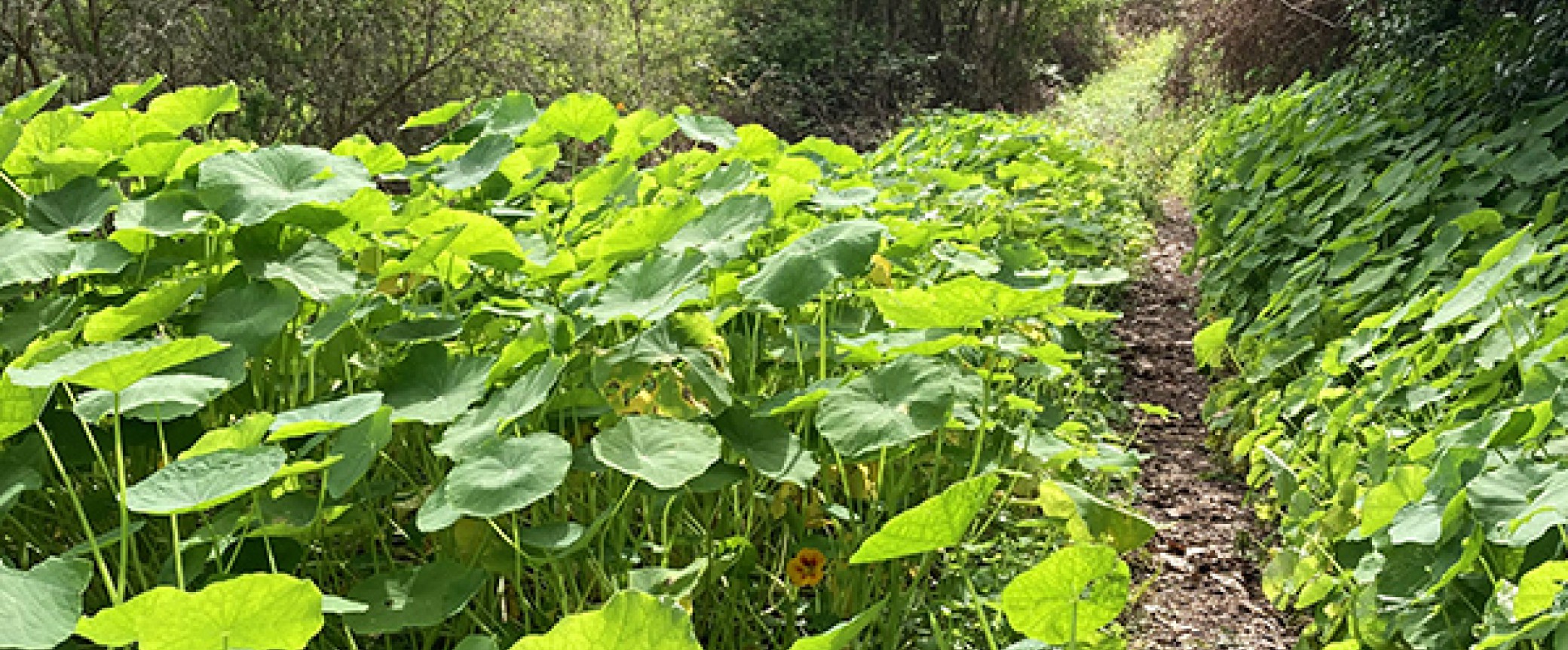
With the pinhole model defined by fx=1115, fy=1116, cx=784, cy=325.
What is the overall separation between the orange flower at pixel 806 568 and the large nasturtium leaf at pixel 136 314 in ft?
2.44

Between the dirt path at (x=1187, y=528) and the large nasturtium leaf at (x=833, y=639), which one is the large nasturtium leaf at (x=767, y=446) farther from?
the dirt path at (x=1187, y=528)

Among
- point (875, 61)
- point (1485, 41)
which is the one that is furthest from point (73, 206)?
point (875, 61)

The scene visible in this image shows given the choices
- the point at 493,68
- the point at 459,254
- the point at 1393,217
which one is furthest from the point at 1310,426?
the point at 493,68

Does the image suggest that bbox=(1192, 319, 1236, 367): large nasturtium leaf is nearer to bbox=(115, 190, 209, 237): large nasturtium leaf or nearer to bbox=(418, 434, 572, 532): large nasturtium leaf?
bbox=(418, 434, 572, 532): large nasturtium leaf

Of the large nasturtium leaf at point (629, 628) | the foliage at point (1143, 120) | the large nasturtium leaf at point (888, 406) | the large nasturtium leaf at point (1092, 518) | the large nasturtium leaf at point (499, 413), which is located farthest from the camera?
the foliage at point (1143, 120)

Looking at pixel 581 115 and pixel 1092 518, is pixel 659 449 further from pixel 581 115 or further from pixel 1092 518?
pixel 581 115

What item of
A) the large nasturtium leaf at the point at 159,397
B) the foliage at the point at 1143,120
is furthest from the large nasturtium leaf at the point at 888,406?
the foliage at the point at 1143,120

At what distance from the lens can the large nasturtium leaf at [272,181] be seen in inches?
48.6

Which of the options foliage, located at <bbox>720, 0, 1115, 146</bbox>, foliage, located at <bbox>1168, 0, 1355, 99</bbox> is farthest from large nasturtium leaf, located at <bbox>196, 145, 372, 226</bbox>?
foliage, located at <bbox>720, 0, 1115, 146</bbox>

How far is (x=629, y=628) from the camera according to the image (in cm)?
70

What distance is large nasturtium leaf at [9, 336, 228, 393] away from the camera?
2.83ft

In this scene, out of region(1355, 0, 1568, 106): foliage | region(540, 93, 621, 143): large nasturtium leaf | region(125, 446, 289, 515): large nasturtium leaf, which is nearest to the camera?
region(125, 446, 289, 515): large nasturtium leaf

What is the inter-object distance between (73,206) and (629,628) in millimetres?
1022

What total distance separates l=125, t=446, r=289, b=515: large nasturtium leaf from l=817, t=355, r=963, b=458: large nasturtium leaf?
1.77 ft
